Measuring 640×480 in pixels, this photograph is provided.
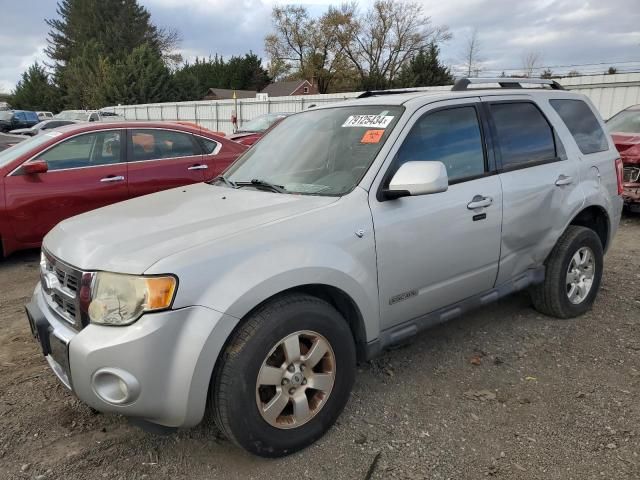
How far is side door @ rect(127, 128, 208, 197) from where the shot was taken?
6125 mm

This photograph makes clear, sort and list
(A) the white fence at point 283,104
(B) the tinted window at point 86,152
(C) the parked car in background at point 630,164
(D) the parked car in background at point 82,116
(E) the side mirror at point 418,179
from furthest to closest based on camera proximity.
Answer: (D) the parked car in background at point 82,116
(A) the white fence at point 283,104
(C) the parked car in background at point 630,164
(B) the tinted window at point 86,152
(E) the side mirror at point 418,179

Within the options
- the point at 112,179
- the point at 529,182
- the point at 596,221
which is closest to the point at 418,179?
the point at 529,182

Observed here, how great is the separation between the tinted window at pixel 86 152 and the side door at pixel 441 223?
4.32 metres

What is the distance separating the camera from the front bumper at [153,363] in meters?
2.05

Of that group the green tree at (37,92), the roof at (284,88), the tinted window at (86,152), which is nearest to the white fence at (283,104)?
the tinted window at (86,152)

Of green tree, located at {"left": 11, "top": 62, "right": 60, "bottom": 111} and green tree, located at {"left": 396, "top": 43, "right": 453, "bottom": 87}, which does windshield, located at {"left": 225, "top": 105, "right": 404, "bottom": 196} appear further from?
green tree, located at {"left": 11, "top": 62, "right": 60, "bottom": 111}

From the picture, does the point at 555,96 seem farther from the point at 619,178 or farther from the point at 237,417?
the point at 237,417

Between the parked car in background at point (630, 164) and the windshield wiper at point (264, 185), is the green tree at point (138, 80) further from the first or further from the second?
the windshield wiper at point (264, 185)

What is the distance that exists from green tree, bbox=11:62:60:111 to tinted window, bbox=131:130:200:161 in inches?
2413

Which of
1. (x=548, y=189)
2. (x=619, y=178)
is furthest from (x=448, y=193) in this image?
(x=619, y=178)

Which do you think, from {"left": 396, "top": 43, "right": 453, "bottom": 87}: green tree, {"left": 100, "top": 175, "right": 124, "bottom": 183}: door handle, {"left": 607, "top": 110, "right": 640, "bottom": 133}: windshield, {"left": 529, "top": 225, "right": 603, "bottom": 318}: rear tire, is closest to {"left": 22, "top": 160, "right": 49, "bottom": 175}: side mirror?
{"left": 100, "top": 175, "right": 124, "bottom": 183}: door handle

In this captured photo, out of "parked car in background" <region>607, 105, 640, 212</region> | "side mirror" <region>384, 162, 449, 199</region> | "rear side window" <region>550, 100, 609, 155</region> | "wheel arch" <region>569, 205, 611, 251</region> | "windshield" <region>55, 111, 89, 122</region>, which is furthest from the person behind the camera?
"windshield" <region>55, 111, 89, 122</region>

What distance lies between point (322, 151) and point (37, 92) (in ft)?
222

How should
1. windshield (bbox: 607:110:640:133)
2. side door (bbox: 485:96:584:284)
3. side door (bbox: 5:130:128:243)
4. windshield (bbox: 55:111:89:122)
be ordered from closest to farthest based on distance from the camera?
side door (bbox: 485:96:584:284), side door (bbox: 5:130:128:243), windshield (bbox: 607:110:640:133), windshield (bbox: 55:111:89:122)
